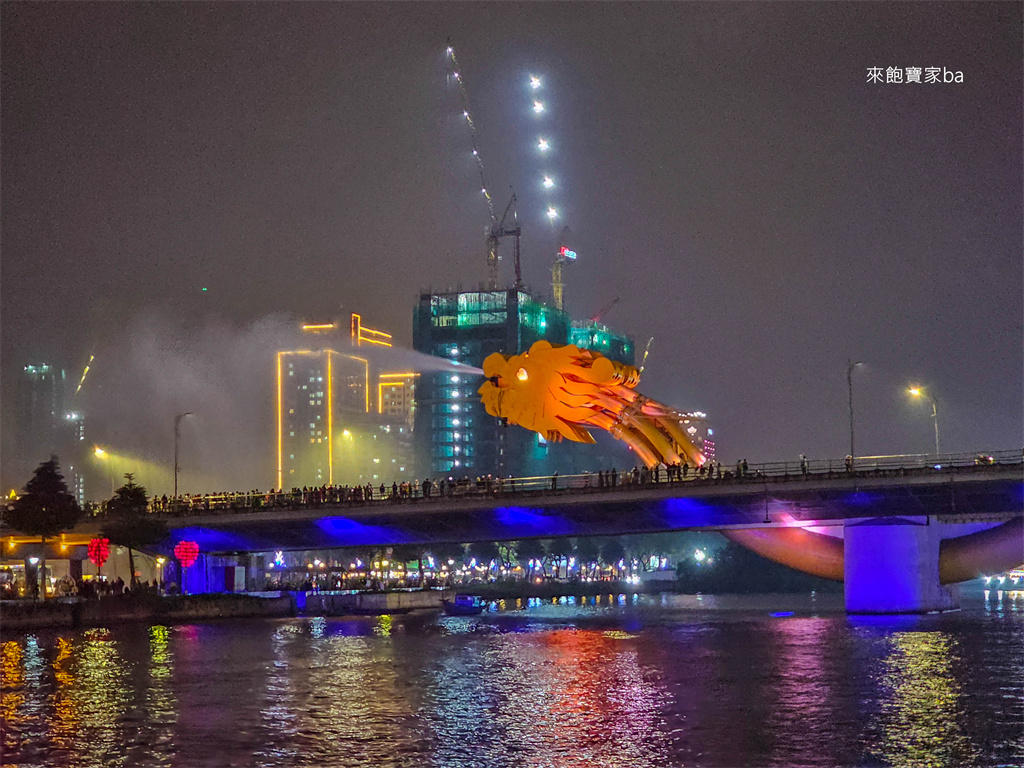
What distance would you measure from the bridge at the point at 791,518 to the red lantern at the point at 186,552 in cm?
259

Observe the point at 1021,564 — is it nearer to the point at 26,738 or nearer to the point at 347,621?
the point at 347,621

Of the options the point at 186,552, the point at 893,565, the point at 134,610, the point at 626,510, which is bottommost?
the point at 134,610

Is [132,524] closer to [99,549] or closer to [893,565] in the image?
[99,549]

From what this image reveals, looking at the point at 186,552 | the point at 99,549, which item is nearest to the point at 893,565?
the point at 186,552

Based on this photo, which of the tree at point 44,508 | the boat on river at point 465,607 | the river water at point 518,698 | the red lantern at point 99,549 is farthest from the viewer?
the boat on river at point 465,607

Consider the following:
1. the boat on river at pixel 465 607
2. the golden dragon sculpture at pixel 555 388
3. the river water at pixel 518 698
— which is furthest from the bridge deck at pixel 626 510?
the boat on river at pixel 465 607

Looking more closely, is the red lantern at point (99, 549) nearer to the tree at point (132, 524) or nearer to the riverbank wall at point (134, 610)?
the tree at point (132, 524)

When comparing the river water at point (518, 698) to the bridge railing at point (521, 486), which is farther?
the bridge railing at point (521, 486)

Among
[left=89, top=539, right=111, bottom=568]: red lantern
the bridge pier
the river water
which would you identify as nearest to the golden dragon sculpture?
the river water

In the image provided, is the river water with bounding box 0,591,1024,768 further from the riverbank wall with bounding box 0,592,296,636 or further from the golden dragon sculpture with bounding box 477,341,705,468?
the golden dragon sculpture with bounding box 477,341,705,468

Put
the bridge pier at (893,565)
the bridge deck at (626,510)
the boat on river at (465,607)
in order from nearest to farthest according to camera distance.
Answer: the bridge deck at (626,510) < the bridge pier at (893,565) < the boat on river at (465,607)

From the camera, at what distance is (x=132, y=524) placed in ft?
387

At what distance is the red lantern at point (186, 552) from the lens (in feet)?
414

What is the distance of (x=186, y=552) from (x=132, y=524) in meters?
9.95
